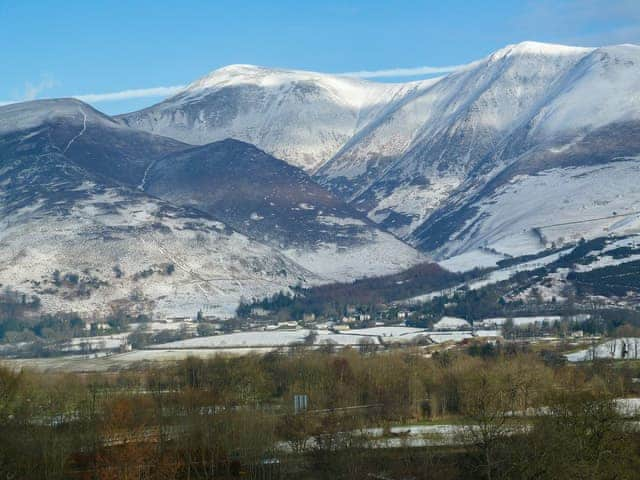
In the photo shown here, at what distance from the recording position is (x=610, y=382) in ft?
338

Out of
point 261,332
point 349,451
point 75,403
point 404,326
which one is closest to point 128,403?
point 75,403

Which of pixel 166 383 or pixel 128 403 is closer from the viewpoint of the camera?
pixel 128 403

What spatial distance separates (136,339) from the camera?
172 m

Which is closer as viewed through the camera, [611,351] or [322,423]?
[322,423]

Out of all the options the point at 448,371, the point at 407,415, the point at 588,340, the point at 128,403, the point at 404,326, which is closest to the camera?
the point at 128,403

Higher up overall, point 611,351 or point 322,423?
point 611,351

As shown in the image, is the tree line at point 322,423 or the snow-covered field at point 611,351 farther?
the snow-covered field at point 611,351

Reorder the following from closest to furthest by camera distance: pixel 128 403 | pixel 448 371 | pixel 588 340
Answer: pixel 128 403, pixel 448 371, pixel 588 340

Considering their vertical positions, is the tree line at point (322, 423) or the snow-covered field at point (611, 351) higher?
the snow-covered field at point (611, 351)

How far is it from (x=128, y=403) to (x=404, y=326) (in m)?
104

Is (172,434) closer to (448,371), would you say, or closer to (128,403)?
(128,403)

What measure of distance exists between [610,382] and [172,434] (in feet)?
140

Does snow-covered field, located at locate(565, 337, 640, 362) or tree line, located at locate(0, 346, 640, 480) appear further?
snow-covered field, located at locate(565, 337, 640, 362)

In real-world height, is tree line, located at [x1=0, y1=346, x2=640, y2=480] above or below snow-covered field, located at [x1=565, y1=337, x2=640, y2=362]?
below
